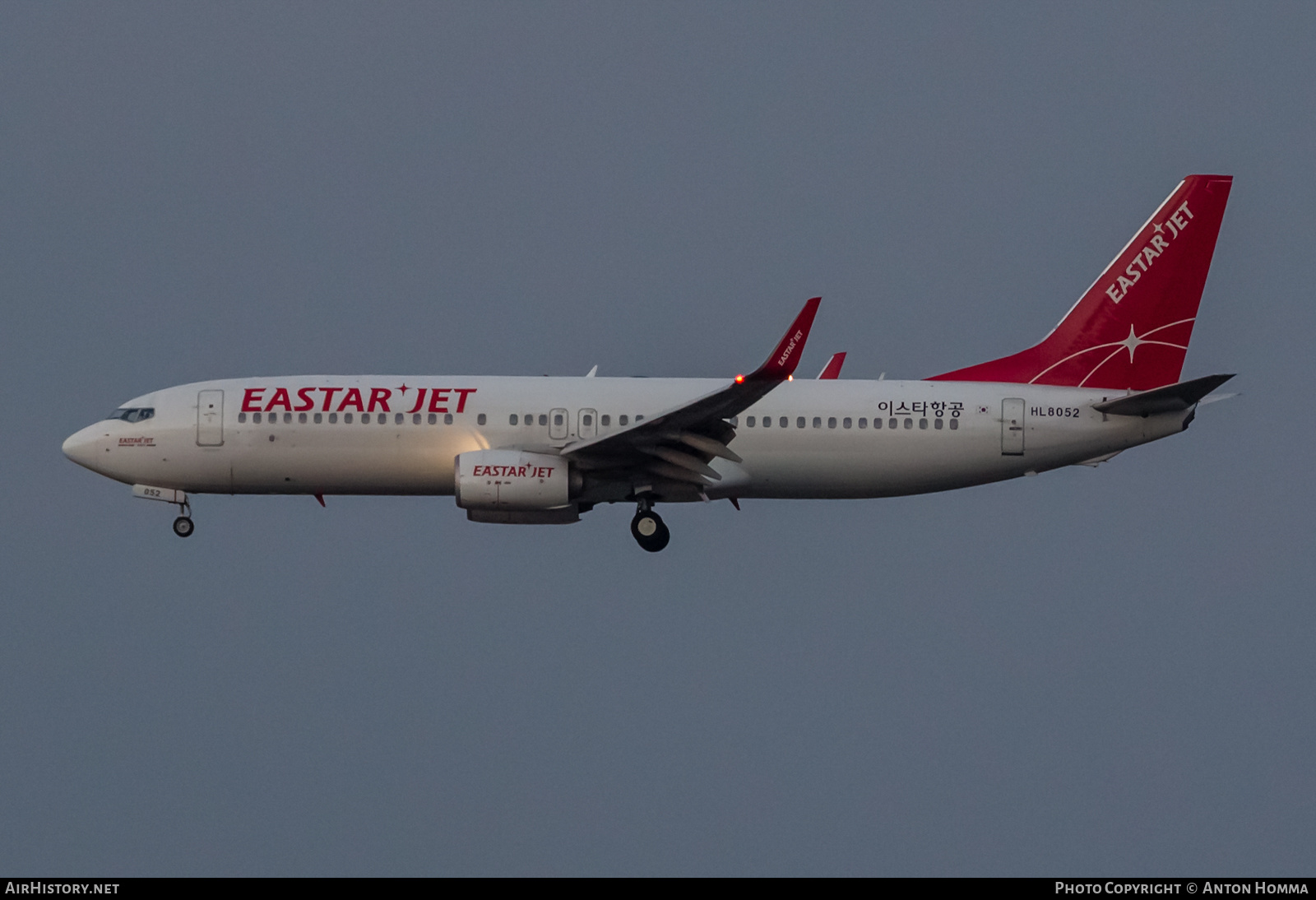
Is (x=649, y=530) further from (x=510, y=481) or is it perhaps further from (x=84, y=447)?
(x=84, y=447)

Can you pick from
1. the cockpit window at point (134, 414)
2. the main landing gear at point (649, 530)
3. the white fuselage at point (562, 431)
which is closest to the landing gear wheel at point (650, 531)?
the main landing gear at point (649, 530)

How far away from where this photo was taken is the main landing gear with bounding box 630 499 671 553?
132ft

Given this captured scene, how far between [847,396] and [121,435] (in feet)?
52.7

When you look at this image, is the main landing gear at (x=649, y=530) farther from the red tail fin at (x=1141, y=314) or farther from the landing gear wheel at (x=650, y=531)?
the red tail fin at (x=1141, y=314)

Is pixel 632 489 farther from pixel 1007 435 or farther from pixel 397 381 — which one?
pixel 1007 435

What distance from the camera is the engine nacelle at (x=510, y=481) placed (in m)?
38.7

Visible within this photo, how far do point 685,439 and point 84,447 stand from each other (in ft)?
44.7

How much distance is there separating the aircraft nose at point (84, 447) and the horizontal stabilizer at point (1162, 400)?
2214 cm

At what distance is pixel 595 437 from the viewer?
3994 cm

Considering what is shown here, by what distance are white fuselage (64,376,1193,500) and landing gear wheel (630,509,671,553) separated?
133cm

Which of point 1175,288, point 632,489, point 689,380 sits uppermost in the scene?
point 1175,288

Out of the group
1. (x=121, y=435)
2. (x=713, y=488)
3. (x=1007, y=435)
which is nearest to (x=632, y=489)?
(x=713, y=488)

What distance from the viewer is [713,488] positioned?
4056 cm

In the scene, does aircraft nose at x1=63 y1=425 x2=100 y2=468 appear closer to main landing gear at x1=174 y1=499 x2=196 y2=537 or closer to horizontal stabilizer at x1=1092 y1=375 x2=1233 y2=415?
main landing gear at x1=174 y1=499 x2=196 y2=537
